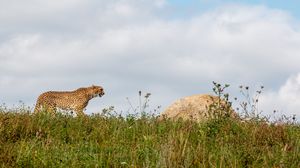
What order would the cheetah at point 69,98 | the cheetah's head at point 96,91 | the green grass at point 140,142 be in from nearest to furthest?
the green grass at point 140,142 < the cheetah at point 69,98 < the cheetah's head at point 96,91

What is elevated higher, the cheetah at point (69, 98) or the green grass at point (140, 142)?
the cheetah at point (69, 98)

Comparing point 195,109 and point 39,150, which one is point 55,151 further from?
point 195,109

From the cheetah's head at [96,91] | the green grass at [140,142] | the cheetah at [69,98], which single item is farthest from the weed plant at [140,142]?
the cheetah's head at [96,91]

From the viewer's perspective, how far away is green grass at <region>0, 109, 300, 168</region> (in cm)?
705

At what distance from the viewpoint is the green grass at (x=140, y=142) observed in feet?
23.1

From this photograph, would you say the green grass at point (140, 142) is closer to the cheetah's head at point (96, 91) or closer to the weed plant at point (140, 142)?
the weed plant at point (140, 142)

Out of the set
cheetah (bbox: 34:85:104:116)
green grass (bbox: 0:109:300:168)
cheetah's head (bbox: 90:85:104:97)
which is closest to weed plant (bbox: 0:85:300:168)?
green grass (bbox: 0:109:300:168)

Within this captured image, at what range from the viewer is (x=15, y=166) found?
7.08m

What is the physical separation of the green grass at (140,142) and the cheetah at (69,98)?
8.94 meters

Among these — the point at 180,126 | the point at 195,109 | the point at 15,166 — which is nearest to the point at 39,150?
the point at 15,166

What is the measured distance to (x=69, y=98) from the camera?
21781 mm

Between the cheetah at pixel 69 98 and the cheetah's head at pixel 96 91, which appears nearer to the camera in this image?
the cheetah at pixel 69 98

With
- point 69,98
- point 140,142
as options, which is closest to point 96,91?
point 69,98

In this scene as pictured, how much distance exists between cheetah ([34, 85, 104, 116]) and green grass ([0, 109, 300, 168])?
894 centimetres
